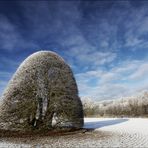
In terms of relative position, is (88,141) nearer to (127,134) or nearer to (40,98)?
(127,134)

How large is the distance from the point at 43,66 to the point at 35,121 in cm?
337

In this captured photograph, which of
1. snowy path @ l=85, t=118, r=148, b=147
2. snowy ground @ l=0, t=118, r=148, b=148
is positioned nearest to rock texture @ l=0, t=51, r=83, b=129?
snowy ground @ l=0, t=118, r=148, b=148

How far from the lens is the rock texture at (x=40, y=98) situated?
14.3m

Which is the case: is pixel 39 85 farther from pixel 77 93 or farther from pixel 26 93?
pixel 77 93

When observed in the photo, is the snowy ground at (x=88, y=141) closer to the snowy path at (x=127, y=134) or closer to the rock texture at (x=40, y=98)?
the snowy path at (x=127, y=134)

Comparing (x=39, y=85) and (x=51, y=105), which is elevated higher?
(x=39, y=85)

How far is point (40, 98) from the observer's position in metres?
15.0

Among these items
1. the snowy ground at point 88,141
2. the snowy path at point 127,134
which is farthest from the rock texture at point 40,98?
the snowy path at point 127,134

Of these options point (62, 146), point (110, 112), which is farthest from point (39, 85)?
point (110, 112)

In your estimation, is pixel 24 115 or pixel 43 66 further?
pixel 43 66

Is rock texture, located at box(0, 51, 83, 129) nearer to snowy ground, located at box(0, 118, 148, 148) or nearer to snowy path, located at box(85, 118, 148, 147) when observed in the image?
snowy ground, located at box(0, 118, 148, 148)

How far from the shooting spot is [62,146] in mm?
9992

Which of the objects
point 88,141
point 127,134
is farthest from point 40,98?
point 127,134

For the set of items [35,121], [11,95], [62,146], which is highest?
[11,95]
